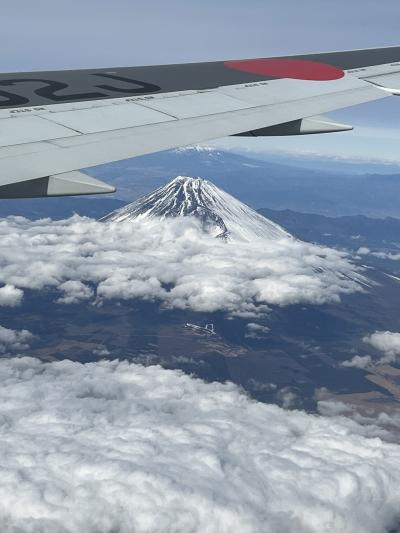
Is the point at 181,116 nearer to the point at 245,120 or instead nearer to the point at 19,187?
the point at 245,120

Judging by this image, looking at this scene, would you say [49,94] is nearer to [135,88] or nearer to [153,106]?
[135,88]

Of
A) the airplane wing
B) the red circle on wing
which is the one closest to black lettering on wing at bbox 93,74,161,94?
the airplane wing

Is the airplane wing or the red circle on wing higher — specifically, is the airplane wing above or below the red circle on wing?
below

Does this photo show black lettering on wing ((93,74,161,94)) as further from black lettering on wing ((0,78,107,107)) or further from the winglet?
the winglet

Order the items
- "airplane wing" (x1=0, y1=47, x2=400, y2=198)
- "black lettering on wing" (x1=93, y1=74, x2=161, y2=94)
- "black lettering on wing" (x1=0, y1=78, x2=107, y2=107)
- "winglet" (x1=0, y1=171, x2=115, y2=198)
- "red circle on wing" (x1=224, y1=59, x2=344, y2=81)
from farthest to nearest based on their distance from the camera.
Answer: "red circle on wing" (x1=224, y1=59, x2=344, y2=81)
"black lettering on wing" (x1=93, y1=74, x2=161, y2=94)
"black lettering on wing" (x1=0, y1=78, x2=107, y2=107)
"airplane wing" (x1=0, y1=47, x2=400, y2=198)
"winglet" (x1=0, y1=171, x2=115, y2=198)

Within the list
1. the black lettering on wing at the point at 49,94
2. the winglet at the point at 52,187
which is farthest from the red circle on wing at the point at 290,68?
the winglet at the point at 52,187

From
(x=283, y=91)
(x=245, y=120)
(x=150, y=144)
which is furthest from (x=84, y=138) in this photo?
(x=283, y=91)
